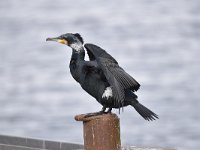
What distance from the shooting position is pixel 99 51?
711cm

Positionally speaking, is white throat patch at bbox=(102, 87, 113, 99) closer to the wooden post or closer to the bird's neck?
the wooden post

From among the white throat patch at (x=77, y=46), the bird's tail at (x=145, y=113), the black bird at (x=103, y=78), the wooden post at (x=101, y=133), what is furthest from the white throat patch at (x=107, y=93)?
the white throat patch at (x=77, y=46)

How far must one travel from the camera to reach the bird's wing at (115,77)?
683 cm

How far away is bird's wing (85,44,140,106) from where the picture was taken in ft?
22.4

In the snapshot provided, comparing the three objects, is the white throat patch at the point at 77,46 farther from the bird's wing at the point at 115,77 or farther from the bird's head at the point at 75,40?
the bird's wing at the point at 115,77

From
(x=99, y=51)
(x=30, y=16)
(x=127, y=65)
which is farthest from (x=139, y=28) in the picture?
(x=99, y=51)

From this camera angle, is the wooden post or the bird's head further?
the bird's head

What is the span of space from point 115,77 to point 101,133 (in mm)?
425

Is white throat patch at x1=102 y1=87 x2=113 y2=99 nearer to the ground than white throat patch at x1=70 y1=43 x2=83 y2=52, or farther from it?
nearer to the ground

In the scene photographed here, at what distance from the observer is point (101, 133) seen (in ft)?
22.2

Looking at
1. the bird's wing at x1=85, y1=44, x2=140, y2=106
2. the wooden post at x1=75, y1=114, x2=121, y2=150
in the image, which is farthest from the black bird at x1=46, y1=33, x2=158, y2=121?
the wooden post at x1=75, y1=114, x2=121, y2=150

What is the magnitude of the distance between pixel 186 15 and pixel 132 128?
10.4 metres

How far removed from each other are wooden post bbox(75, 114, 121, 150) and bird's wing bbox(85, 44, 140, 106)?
179 mm

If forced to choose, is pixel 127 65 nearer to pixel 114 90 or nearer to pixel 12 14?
pixel 12 14
